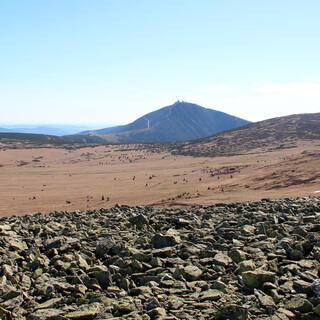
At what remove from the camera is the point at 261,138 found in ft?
483

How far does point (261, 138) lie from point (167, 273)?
13756 cm

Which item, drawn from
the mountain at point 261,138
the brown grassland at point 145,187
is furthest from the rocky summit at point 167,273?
the mountain at point 261,138

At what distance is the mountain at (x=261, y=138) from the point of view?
12862cm

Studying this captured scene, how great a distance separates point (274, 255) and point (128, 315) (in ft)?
17.3

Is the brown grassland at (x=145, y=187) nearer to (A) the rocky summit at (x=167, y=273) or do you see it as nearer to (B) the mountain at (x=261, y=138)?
(A) the rocky summit at (x=167, y=273)

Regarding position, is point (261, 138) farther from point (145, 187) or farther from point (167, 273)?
point (167, 273)

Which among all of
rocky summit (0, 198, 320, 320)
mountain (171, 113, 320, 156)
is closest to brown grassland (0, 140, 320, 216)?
rocky summit (0, 198, 320, 320)

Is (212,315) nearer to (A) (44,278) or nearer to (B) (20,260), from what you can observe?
(A) (44,278)

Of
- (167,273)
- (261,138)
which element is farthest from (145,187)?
(261,138)

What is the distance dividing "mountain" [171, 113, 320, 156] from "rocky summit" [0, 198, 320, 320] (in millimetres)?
102296

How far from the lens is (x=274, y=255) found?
13945 mm

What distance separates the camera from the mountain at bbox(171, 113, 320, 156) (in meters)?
129

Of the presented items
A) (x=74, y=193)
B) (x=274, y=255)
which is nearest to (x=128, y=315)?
(x=274, y=255)

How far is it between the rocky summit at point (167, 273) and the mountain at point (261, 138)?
102296 millimetres
